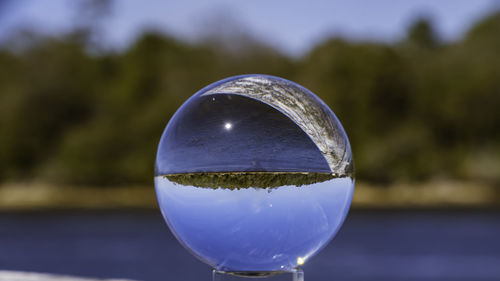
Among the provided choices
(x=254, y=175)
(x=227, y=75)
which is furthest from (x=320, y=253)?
(x=254, y=175)

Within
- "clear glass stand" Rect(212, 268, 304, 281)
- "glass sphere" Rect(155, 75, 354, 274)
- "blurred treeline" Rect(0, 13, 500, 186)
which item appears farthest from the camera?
"blurred treeline" Rect(0, 13, 500, 186)

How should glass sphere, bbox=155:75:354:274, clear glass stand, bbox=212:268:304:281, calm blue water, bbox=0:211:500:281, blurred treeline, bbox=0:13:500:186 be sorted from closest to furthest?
1. glass sphere, bbox=155:75:354:274
2. clear glass stand, bbox=212:268:304:281
3. calm blue water, bbox=0:211:500:281
4. blurred treeline, bbox=0:13:500:186

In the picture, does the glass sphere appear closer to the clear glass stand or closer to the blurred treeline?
the clear glass stand

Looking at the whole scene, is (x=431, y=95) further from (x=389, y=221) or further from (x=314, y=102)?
(x=314, y=102)

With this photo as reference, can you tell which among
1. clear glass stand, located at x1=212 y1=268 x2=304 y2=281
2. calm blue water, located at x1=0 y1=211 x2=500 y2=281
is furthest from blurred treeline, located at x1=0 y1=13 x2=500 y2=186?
clear glass stand, located at x1=212 y1=268 x2=304 y2=281

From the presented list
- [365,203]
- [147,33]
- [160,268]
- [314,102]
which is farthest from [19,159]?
[314,102]

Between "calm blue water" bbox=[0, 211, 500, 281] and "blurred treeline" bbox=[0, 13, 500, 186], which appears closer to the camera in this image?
"calm blue water" bbox=[0, 211, 500, 281]

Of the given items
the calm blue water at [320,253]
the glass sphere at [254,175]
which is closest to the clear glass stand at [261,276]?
the glass sphere at [254,175]
